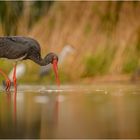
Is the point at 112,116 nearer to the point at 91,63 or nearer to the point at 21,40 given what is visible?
the point at 21,40

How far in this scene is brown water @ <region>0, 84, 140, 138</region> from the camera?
5.41 meters

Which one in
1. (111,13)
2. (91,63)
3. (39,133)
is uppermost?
(111,13)

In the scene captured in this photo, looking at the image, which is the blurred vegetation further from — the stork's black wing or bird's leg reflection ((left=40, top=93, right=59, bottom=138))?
bird's leg reflection ((left=40, top=93, right=59, bottom=138))

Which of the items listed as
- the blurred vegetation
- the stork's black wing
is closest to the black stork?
the stork's black wing

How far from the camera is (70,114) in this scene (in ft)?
21.6

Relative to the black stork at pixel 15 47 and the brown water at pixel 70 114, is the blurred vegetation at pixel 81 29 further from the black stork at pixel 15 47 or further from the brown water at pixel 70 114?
the brown water at pixel 70 114

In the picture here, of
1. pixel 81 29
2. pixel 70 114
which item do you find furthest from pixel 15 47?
pixel 81 29

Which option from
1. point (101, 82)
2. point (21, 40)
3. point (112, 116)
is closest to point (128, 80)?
point (101, 82)

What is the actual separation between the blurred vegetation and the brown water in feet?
11.2

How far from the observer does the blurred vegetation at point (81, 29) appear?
12680mm

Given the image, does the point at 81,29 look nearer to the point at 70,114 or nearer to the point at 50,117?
the point at 70,114

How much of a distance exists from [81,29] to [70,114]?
6.95 meters

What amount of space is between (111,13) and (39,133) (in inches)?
329

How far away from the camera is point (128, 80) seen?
11.8 meters
